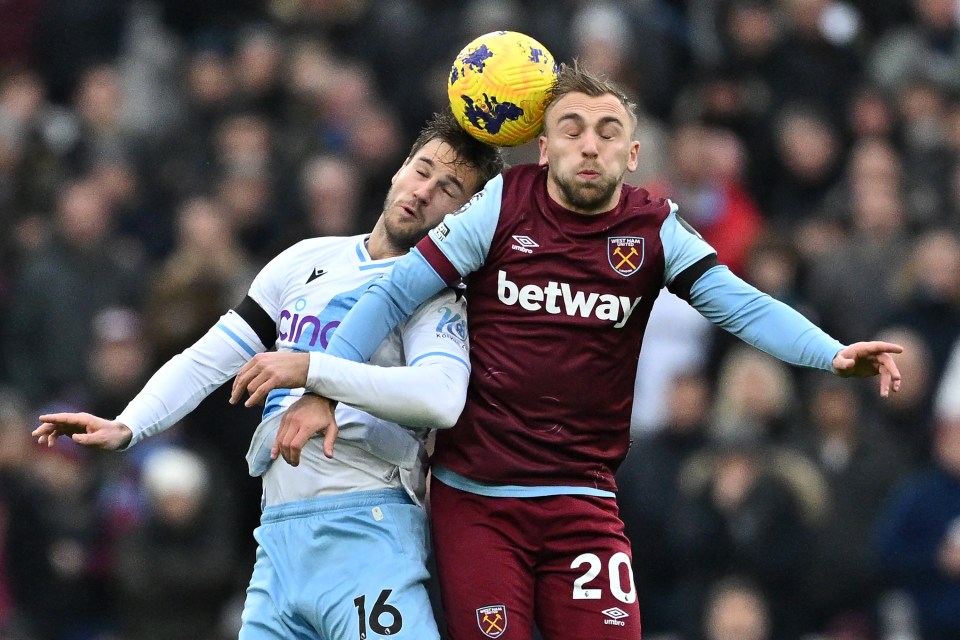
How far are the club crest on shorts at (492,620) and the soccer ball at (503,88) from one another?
1.57m

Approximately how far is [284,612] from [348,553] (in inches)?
11.0

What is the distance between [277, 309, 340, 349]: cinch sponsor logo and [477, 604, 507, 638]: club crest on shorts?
101 centimetres

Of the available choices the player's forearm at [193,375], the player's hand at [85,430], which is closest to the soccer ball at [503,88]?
the player's forearm at [193,375]

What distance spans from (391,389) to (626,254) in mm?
887

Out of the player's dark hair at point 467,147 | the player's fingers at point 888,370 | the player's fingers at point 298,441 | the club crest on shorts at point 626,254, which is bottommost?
the player's fingers at point 298,441

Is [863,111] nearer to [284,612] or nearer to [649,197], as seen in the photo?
[649,197]

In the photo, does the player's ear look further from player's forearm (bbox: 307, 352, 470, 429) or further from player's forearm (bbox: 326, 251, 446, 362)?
player's forearm (bbox: 307, 352, 470, 429)

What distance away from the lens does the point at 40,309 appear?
11.2 m

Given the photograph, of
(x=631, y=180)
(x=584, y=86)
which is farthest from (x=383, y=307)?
(x=631, y=180)

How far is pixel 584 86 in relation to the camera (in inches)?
221

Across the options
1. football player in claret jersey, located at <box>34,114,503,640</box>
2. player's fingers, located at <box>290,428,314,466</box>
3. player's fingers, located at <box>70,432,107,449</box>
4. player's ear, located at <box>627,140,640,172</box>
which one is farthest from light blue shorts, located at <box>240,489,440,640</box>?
player's ear, located at <box>627,140,640,172</box>

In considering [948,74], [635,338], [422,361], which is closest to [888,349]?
[635,338]

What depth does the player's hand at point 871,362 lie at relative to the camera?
5.19 metres

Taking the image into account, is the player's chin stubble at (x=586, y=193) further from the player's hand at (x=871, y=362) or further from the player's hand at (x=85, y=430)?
the player's hand at (x=85, y=430)
